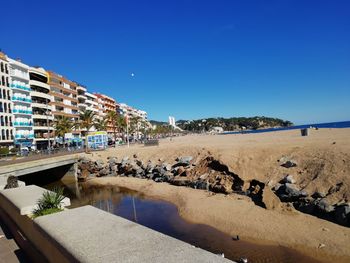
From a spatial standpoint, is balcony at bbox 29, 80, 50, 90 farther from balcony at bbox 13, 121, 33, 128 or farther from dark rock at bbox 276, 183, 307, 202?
dark rock at bbox 276, 183, 307, 202

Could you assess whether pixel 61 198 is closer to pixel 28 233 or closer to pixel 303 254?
pixel 28 233

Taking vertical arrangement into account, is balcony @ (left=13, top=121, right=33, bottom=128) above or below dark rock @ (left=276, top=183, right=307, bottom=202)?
above

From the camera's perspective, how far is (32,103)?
78.1 m

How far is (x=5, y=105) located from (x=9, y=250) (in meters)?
66.8

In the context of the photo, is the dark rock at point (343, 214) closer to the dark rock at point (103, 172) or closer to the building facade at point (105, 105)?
the dark rock at point (103, 172)

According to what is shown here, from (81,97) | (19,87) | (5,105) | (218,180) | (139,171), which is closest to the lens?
(218,180)

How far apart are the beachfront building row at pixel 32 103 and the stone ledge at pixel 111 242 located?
59476mm

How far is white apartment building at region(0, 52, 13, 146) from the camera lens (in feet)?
212

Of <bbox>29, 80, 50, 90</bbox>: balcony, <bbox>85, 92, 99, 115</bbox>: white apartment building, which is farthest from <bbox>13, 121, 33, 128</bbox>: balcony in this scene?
<bbox>85, 92, 99, 115</bbox>: white apartment building

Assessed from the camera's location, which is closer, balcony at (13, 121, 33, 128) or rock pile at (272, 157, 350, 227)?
rock pile at (272, 157, 350, 227)

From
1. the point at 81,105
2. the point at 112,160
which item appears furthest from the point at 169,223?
the point at 81,105

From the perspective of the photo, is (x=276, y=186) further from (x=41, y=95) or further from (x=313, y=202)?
(x=41, y=95)

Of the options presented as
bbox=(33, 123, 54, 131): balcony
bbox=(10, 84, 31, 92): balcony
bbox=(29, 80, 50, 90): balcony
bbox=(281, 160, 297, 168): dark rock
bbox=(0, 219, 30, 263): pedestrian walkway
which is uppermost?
bbox=(29, 80, 50, 90): balcony

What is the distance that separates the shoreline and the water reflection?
2.08 feet
